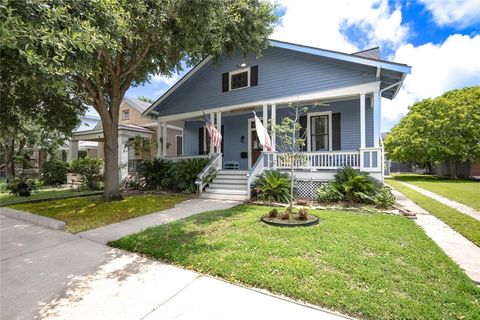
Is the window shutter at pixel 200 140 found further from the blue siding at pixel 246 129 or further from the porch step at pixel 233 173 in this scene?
the porch step at pixel 233 173

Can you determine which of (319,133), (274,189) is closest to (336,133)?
(319,133)

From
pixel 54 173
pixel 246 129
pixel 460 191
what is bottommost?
pixel 460 191

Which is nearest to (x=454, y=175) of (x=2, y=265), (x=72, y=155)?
(x=2, y=265)

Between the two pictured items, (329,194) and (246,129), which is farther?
(246,129)

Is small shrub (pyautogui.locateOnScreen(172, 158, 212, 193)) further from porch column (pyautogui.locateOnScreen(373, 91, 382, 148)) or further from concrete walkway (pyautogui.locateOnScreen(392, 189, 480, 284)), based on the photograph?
concrete walkway (pyautogui.locateOnScreen(392, 189, 480, 284))

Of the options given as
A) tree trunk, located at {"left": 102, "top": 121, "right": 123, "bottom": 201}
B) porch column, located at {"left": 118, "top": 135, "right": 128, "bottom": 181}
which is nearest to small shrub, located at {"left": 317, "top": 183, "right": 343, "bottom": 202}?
tree trunk, located at {"left": 102, "top": 121, "right": 123, "bottom": 201}

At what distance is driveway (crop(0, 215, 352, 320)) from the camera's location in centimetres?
265

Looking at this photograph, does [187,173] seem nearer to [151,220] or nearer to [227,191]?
[227,191]

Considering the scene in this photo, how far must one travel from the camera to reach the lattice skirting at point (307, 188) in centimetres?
955

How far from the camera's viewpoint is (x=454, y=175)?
21.5 m

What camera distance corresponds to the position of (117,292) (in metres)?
3.06

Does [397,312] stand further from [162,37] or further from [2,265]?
[162,37]

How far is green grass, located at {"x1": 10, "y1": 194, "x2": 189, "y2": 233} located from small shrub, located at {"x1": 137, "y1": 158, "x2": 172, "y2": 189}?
264cm

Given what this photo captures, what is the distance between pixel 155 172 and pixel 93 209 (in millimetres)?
4801
